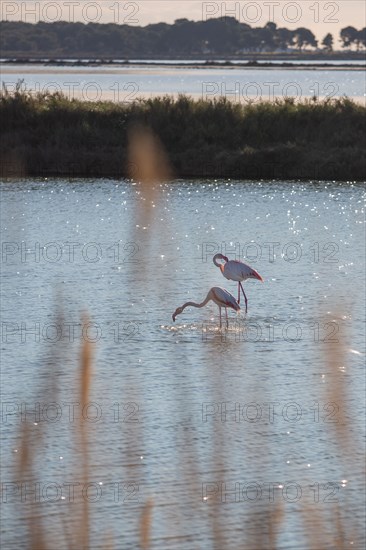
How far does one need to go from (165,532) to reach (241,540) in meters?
0.74

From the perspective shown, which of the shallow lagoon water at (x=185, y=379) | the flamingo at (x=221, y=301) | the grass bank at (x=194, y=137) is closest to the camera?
the shallow lagoon water at (x=185, y=379)

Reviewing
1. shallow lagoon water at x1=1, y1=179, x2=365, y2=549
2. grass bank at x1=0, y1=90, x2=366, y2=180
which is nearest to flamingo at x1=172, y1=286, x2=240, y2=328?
shallow lagoon water at x1=1, y1=179, x2=365, y2=549

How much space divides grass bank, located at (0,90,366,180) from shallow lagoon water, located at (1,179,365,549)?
9.91 m

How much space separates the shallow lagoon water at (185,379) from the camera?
12.0 metres

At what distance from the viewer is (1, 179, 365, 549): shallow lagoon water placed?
12.0 meters

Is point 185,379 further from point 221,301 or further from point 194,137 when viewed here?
point 194,137

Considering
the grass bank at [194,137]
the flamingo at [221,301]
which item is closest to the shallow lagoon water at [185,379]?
the flamingo at [221,301]

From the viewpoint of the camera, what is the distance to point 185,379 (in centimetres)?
1667

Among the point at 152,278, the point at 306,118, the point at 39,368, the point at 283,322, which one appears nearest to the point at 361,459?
the point at 39,368

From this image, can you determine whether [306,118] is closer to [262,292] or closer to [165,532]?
[262,292]

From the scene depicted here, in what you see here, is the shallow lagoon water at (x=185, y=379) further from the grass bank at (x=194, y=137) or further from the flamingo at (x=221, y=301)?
the grass bank at (x=194, y=137)

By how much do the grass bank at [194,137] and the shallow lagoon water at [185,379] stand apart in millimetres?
9911

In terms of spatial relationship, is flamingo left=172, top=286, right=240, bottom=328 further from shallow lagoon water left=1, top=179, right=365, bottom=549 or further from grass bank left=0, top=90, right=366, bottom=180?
grass bank left=0, top=90, right=366, bottom=180

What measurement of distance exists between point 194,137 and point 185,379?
2740 centimetres
